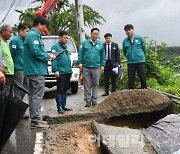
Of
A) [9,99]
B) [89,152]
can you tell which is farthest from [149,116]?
[9,99]

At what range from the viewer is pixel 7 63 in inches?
216

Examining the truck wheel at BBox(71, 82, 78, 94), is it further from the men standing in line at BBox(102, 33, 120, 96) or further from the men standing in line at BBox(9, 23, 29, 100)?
the men standing in line at BBox(9, 23, 29, 100)

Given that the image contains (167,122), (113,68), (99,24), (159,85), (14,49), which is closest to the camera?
(167,122)

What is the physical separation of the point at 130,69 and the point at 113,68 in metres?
0.77

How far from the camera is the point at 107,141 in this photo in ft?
18.0

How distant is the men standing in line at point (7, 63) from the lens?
487 centimetres

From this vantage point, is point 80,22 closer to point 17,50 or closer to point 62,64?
point 62,64

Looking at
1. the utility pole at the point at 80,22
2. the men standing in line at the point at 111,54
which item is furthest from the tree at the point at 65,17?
the men standing in line at the point at 111,54

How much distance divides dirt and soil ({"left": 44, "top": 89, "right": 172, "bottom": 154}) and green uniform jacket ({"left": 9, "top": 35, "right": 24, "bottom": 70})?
120 centimetres

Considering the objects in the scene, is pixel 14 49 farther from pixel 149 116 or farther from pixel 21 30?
pixel 149 116

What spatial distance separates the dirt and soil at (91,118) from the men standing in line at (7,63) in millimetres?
992

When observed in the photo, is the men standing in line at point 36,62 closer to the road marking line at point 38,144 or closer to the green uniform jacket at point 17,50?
the road marking line at point 38,144

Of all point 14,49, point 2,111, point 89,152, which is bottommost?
point 89,152

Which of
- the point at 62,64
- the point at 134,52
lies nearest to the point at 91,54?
the point at 62,64
